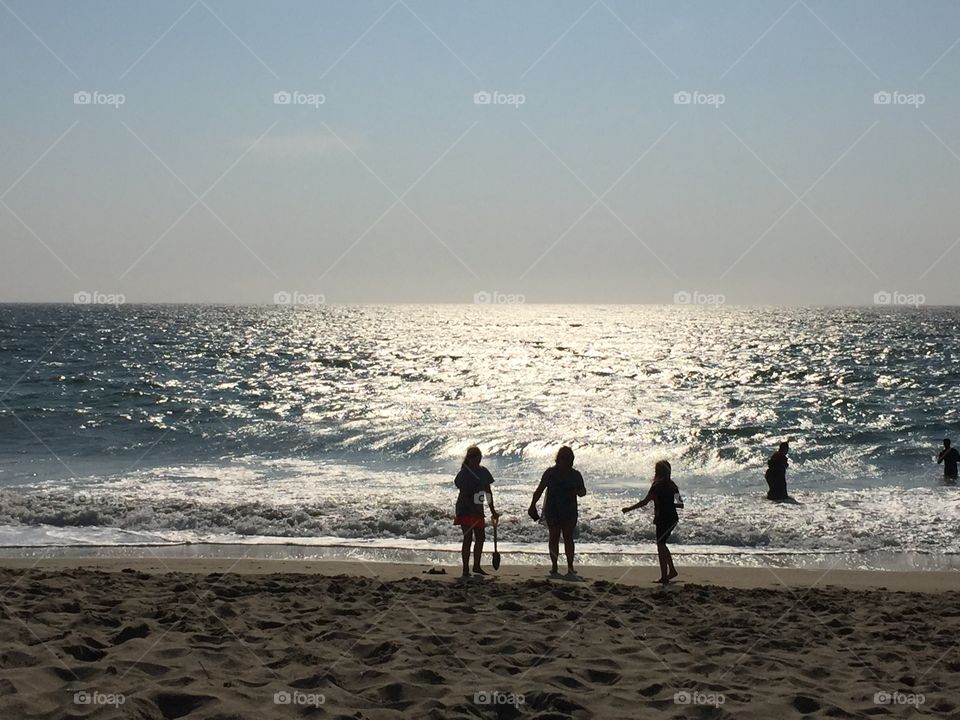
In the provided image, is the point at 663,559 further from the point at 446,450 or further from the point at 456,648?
the point at 446,450

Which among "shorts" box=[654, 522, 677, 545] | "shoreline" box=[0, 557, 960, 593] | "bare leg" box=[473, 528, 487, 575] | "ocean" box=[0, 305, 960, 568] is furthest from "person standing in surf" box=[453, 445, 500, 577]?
"shorts" box=[654, 522, 677, 545]

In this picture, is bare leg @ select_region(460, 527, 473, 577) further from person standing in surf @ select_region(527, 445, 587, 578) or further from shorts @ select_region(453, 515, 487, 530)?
person standing in surf @ select_region(527, 445, 587, 578)

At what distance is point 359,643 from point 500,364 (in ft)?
152

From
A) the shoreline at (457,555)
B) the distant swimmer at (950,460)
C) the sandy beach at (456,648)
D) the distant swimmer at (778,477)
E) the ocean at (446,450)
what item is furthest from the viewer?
the distant swimmer at (950,460)

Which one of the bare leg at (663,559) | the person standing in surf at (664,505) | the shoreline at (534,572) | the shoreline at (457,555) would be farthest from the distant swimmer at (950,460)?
the bare leg at (663,559)

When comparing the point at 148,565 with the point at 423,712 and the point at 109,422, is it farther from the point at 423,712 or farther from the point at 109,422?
the point at 109,422

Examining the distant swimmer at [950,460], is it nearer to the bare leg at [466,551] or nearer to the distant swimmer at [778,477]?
the distant swimmer at [778,477]

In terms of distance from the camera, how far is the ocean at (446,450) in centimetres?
1386

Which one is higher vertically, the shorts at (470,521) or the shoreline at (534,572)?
the shorts at (470,521)

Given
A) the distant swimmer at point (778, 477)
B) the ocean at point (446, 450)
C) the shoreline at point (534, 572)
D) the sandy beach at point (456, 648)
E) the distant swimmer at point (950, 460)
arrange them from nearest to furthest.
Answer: the sandy beach at point (456, 648) < the shoreline at point (534, 572) < the ocean at point (446, 450) < the distant swimmer at point (778, 477) < the distant swimmer at point (950, 460)

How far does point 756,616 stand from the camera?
27.5 ft

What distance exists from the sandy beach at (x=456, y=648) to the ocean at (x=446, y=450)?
326cm

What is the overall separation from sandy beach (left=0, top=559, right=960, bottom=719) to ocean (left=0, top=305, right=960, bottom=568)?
3.26 meters

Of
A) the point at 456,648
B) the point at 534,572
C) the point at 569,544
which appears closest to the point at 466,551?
the point at 534,572
